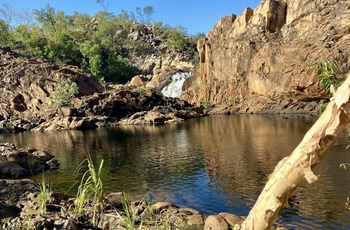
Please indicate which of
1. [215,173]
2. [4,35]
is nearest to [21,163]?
[215,173]

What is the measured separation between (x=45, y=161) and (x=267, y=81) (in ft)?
183

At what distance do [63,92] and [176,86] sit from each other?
33011mm

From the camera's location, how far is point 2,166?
2369 cm

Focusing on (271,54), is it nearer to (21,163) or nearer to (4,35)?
(21,163)

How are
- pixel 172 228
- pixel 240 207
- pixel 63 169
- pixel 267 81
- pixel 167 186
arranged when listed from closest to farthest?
pixel 172 228 → pixel 240 207 → pixel 167 186 → pixel 63 169 → pixel 267 81

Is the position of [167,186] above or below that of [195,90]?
below

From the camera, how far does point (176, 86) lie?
10069 centimetres

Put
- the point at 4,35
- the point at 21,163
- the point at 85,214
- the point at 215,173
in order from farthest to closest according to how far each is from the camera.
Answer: the point at 4,35, the point at 21,163, the point at 215,173, the point at 85,214

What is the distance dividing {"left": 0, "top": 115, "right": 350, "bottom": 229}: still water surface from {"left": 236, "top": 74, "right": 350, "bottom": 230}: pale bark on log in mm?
10073

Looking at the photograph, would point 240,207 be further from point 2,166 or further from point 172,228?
point 2,166

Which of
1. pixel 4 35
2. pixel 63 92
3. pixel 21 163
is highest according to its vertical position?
pixel 4 35

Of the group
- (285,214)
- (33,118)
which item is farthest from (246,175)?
(33,118)

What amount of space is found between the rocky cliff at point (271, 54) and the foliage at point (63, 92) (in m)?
29.5

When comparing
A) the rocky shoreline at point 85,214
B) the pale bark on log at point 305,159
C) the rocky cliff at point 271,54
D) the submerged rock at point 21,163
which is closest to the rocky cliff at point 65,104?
the rocky cliff at point 271,54
